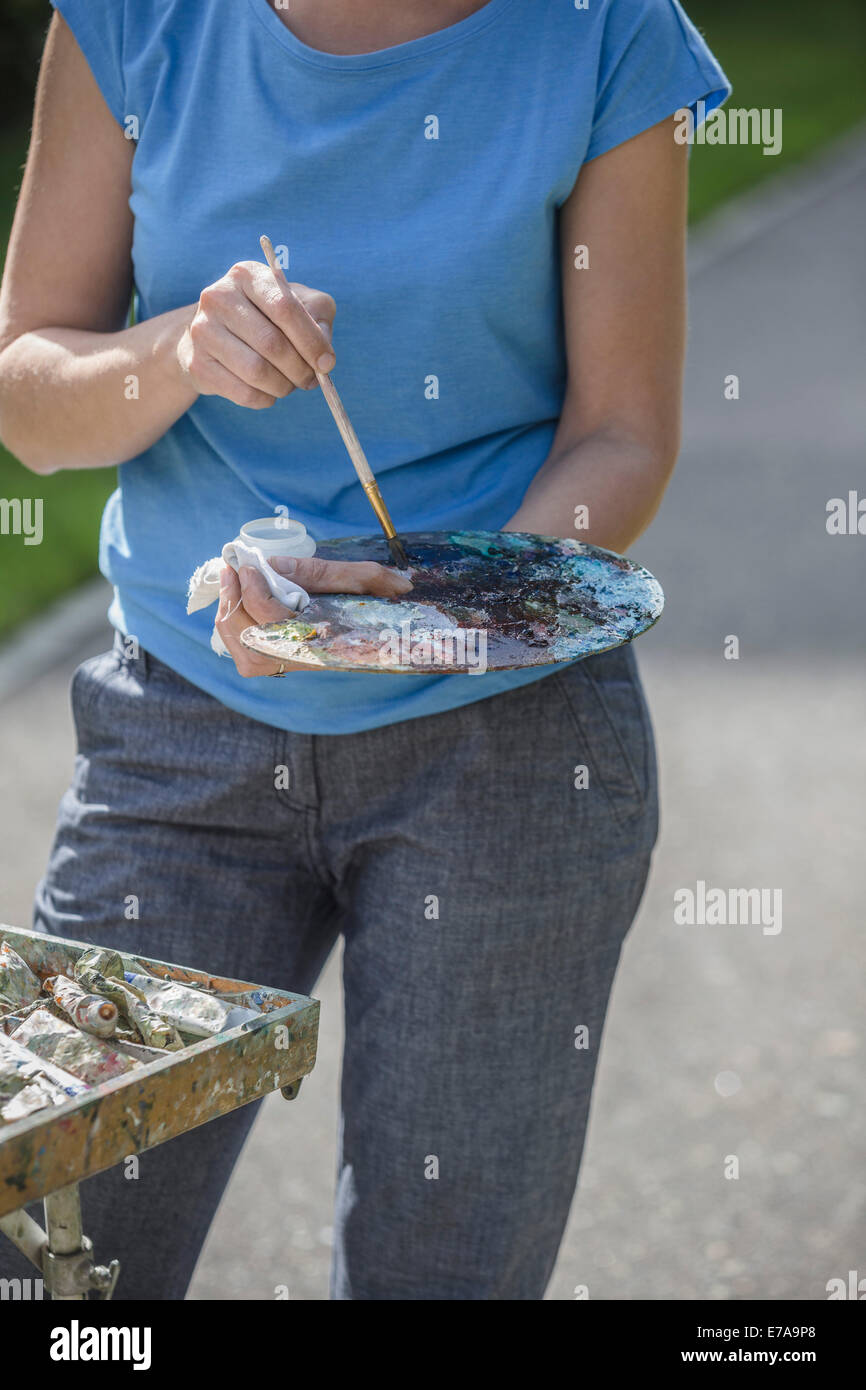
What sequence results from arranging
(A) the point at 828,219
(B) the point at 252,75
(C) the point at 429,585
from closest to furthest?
(C) the point at 429,585, (B) the point at 252,75, (A) the point at 828,219

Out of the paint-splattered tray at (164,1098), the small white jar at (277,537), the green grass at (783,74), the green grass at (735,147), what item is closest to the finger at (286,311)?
the small white jar at (277,537)

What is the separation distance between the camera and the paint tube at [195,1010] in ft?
4.11

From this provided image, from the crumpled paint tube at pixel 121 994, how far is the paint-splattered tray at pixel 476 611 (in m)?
0.28

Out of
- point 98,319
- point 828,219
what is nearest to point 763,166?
point 828,219

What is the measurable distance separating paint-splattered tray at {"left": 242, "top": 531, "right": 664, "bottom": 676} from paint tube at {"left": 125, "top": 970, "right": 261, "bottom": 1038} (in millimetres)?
271

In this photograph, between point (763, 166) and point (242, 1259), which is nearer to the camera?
point (242, 1259)

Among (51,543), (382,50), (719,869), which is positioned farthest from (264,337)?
(51,543)

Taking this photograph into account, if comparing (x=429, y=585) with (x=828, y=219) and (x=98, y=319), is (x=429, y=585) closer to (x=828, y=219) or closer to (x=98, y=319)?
(x=98, y=319)

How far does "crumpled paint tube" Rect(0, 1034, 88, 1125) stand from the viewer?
113 cm

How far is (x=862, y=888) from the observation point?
153 inches

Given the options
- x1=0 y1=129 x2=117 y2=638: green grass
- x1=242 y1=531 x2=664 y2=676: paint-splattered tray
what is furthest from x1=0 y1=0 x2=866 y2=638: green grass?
x1=242 y1=531 x2=664 y2=676: paint-splattered tray

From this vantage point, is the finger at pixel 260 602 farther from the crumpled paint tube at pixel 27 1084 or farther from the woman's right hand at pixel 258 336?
the crumpled paint tube at pixel 27 1084
